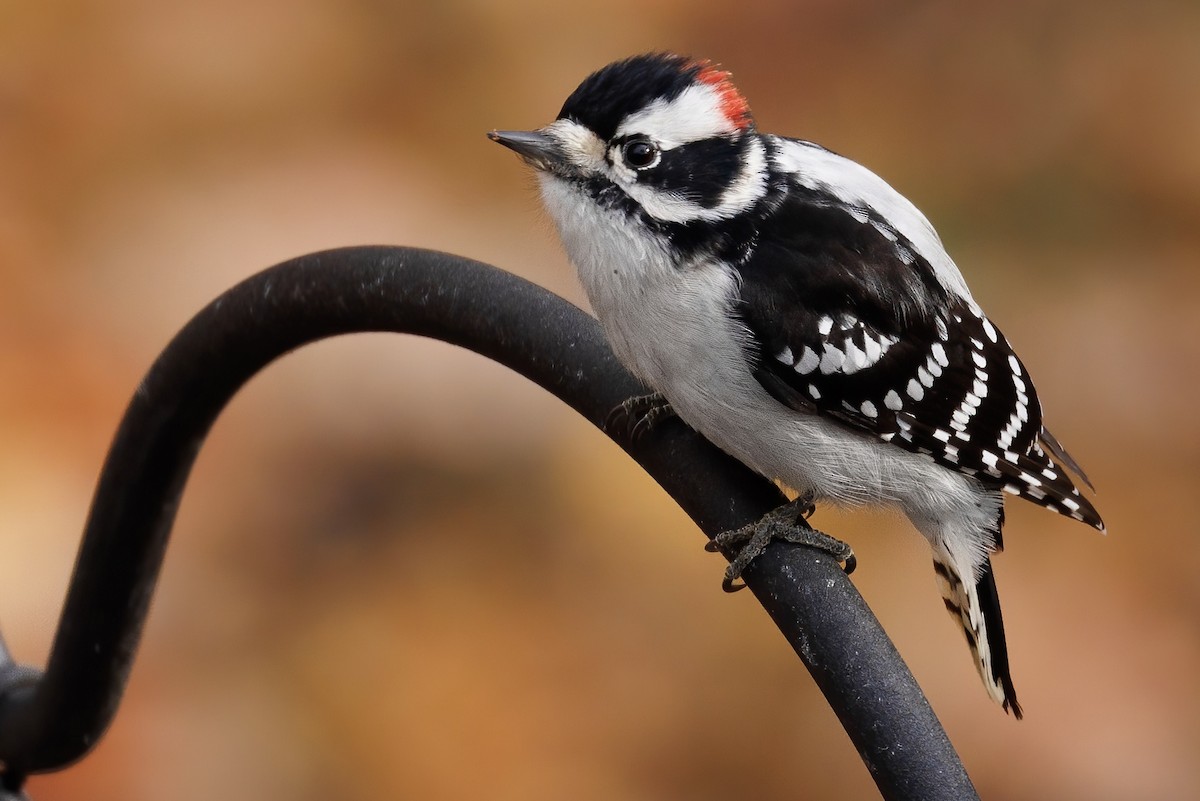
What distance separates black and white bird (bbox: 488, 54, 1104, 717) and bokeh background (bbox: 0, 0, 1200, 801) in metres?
1.04

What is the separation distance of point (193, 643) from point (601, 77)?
6.22 feet

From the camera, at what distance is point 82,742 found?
1.90m

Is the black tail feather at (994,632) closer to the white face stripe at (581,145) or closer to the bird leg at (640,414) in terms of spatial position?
the bird leg at (640,414)

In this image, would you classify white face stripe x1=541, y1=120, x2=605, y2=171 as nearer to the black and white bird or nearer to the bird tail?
the black and white bird

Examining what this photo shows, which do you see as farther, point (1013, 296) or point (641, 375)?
point (1013, 296)

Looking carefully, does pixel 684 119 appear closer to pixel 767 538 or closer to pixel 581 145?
pixel 581 145

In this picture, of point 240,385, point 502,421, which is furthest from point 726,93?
point 502,421

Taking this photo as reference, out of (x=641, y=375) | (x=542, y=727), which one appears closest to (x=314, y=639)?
(x=542, y=727)

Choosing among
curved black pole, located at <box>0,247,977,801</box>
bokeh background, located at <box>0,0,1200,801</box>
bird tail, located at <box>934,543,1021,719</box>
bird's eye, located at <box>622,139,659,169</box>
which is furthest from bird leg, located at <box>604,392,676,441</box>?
bokeh background, located at <box>0,0,1200,801</box>

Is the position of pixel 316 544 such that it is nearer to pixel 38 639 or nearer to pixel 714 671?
pixel 38 639

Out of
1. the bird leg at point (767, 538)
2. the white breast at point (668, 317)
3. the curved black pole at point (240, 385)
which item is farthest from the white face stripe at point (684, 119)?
the bird leg at point (767, 538)

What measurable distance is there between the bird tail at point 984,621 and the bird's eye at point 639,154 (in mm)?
765

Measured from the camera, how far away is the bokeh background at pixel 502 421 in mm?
3283

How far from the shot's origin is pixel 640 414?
198 centimetres
